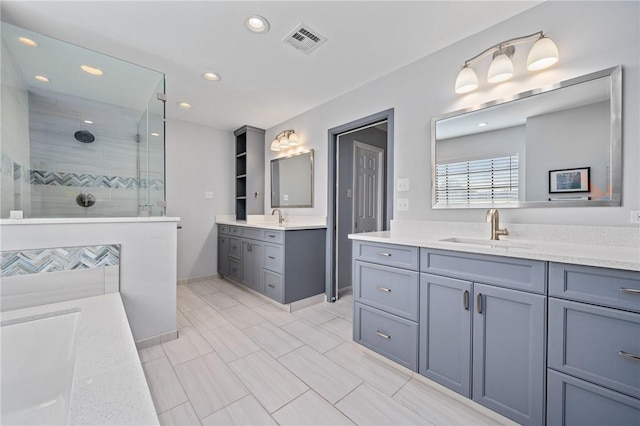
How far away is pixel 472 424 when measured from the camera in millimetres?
1282

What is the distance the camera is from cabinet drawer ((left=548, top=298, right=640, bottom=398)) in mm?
968

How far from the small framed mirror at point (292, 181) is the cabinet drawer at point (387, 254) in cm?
146

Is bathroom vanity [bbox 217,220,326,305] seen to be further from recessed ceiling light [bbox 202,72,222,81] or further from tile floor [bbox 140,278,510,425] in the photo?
recessed ceiling light [bbox 202,72,222,81]

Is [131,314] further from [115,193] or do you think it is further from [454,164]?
[454,164]

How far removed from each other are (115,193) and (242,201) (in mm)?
1892

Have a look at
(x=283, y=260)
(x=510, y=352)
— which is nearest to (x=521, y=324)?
(x=510, y=352)

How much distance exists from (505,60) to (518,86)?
0.20 meters

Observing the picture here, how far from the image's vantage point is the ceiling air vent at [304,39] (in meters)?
1.86

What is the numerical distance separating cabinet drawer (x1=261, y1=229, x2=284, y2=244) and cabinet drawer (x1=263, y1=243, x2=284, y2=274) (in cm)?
6

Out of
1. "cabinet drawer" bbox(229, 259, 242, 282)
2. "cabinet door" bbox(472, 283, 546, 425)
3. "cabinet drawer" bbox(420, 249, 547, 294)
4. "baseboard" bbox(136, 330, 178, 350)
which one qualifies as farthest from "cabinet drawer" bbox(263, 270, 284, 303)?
"cabinet door" bbox(472, 283, 546, 425)

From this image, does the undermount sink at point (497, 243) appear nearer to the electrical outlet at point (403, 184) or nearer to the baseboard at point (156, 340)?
the electrical outlet at point (403, 184)

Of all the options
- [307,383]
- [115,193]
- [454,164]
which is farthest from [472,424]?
[115,193]

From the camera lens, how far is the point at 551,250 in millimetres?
1276

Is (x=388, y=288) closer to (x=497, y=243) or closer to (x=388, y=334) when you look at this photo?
(x=388, y=334)
